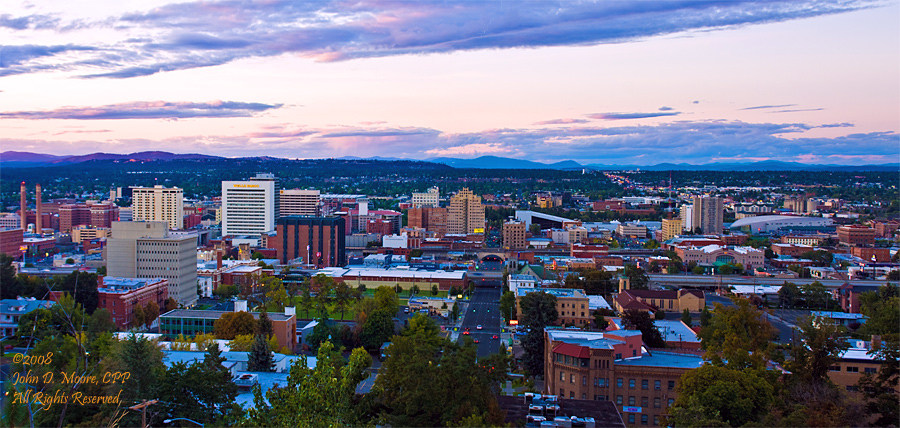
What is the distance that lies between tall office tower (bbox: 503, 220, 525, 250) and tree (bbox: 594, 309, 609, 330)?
32332 mm

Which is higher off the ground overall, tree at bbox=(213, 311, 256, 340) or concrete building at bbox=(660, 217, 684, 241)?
concrete building at bbox=(660, 217, 684, 241)

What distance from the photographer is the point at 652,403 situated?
15.8 m

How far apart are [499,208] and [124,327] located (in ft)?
201

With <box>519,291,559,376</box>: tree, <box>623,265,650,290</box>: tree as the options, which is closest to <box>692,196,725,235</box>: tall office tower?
<box>623,265,650,290</box>: tree

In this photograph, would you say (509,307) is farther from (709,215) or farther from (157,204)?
(709,215)

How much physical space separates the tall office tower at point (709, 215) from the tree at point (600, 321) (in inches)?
1851

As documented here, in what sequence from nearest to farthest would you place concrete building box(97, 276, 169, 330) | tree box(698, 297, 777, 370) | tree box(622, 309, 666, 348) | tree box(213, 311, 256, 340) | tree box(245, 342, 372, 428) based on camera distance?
tree box(245, 342, 372, 428) < tree box(698, 297, 777, 370) < tree box(622, 309, 666, 348) < tree box(213, 311, 256, 340) < concrete building box(97, 276, 169, 330)

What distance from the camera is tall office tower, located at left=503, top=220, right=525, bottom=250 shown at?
58688 millimetres

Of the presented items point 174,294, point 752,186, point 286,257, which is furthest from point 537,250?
point 752,186

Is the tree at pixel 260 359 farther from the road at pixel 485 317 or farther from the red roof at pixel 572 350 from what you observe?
the red roof at pixel 572 350

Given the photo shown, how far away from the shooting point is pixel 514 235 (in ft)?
194

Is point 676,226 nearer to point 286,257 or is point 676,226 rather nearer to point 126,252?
point 286,257

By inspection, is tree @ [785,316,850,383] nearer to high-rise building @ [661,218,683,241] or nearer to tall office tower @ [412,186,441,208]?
high-rise building @ [661,218,683,241]

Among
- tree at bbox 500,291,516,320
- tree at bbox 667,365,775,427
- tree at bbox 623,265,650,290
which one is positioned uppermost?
tree at bbox 667,365,775,427
